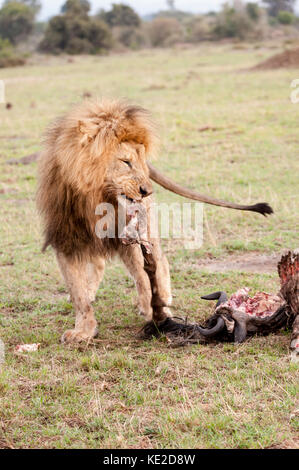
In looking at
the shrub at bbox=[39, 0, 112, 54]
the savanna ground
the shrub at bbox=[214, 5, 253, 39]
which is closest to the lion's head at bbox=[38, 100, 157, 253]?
the savanna ground

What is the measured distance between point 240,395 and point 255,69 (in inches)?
838

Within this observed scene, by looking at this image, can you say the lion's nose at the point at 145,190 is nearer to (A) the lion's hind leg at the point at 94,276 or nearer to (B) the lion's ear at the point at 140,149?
(B) the lion's ear at the point at 140,149

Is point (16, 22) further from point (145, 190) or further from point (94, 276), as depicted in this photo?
point (145, 190)

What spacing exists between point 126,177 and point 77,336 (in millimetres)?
1125

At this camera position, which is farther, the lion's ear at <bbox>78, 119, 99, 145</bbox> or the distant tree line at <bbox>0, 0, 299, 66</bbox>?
the distant tree line at <bbox>0, 0, 299, 66</bbox>

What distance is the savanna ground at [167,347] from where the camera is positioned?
2836 millimetres

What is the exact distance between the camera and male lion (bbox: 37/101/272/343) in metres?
3.42

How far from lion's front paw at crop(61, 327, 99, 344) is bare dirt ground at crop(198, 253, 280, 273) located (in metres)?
1.66

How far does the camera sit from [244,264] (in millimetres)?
5520

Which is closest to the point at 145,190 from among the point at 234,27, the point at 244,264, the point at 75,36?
the point at 244,264

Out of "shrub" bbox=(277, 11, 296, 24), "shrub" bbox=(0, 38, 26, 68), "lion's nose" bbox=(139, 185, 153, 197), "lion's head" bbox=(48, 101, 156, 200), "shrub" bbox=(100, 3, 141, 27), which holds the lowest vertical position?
"lion's nose" bbox=(139, 185, 153, 197)

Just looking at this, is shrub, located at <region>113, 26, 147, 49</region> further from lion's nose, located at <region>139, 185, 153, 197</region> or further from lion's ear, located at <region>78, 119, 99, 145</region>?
lion's nose, located at <region>139, 185, 153, 197</region>
